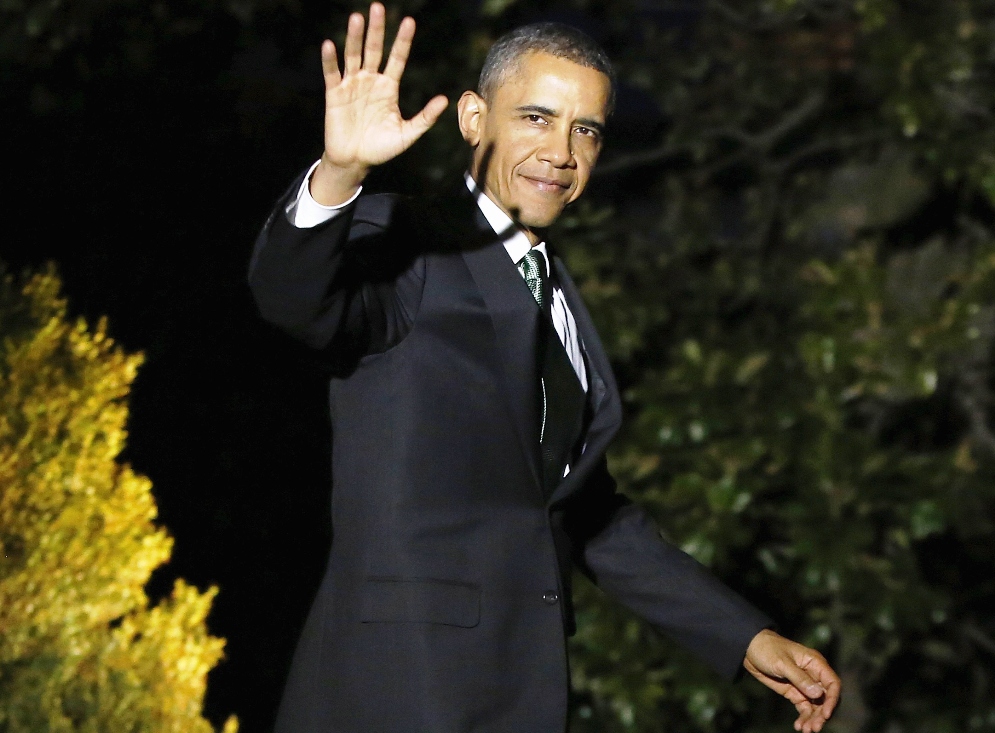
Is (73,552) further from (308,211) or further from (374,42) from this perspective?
(374,42)

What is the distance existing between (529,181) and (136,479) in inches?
38.1

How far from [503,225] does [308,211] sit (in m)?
0.55

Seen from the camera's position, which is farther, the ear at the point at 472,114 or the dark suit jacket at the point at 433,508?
the ear at the point at 472,114

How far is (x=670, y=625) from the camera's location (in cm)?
283

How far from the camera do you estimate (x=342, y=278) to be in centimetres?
224

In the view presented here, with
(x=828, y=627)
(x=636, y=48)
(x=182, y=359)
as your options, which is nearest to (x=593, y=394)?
(x=182, y=359)

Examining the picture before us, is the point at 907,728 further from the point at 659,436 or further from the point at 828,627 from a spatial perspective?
the point at 659,436

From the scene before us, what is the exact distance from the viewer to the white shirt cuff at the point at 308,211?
214 centimetres

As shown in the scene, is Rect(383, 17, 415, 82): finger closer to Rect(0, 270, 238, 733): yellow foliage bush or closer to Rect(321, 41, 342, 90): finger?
Rect(321, 41, 342, 90): finger

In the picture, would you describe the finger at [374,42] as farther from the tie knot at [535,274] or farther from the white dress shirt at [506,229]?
the tie knot at [535,274]

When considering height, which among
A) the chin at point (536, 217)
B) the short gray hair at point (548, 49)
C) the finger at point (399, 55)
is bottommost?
the chin at point (536, 217)

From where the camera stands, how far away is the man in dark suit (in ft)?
7.76

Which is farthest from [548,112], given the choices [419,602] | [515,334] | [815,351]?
[815,351]

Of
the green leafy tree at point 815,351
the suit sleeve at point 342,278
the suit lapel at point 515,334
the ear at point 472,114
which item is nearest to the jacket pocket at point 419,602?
the suit lapel at point 515,334
